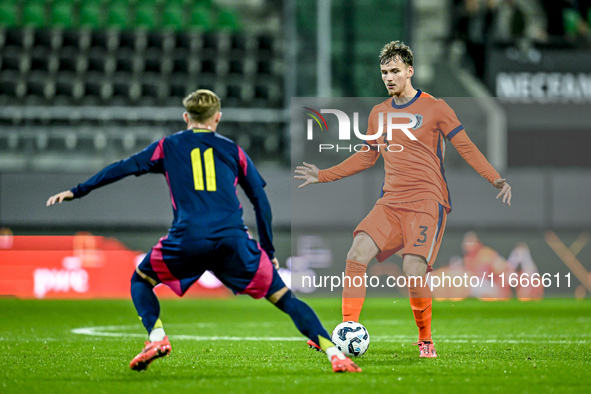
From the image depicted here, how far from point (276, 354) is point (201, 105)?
196 centimetres

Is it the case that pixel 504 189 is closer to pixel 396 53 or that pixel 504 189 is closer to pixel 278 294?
pixel 396 53

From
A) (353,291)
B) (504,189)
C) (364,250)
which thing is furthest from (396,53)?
(353,291)

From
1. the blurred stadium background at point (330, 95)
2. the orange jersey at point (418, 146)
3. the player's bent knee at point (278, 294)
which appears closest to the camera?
the player's bent knee at point (278, 294)

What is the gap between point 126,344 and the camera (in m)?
6.34

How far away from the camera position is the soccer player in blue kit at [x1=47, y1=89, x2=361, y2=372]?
4301 mm

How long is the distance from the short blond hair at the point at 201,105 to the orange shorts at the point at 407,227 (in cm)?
139

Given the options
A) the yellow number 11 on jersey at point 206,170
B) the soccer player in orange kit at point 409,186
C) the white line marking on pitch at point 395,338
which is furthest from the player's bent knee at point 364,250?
the white line marking on pitch at point 395,338

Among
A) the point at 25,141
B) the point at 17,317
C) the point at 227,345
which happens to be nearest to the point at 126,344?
the point at 227,345

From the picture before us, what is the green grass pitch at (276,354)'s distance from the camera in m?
4.17

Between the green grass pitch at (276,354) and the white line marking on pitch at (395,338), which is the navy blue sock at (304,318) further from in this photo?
the white line marking on pitch at (395,338)

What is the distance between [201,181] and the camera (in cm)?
436

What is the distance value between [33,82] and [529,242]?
27.9 feet

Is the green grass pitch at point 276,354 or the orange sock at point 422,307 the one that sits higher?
the orange sock at point 422,307

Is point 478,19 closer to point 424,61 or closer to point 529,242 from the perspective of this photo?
point 424,61
